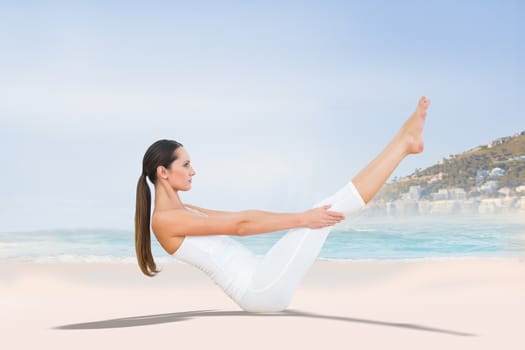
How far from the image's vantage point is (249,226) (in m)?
3.15

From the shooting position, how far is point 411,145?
127 inches

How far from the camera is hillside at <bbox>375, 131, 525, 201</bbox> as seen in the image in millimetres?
Result: 12398

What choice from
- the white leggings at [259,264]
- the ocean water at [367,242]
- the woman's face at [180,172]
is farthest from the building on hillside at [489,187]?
the woman's face at [180,172]

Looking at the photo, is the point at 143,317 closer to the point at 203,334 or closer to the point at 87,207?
the point at 203,334

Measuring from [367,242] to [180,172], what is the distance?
28.4 ft

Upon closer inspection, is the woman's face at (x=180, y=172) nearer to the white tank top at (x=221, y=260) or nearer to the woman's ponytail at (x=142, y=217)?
the woman's ponytail at (x=142, y=217)

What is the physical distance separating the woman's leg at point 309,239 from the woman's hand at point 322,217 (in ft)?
0.11

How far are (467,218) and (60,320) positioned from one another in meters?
9.93

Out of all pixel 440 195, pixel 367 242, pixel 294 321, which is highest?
pixel 294 321

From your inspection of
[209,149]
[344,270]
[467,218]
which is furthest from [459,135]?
[344,270]

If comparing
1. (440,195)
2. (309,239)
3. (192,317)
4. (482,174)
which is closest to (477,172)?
(482,174)

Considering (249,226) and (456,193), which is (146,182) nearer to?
(249,226)

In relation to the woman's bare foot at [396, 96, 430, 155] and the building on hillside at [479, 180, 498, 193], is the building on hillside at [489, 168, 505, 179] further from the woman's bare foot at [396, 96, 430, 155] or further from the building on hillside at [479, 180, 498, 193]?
the woman's bare foot at [396, 96, 430, 155]

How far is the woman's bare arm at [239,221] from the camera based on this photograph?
3096 millimetres
